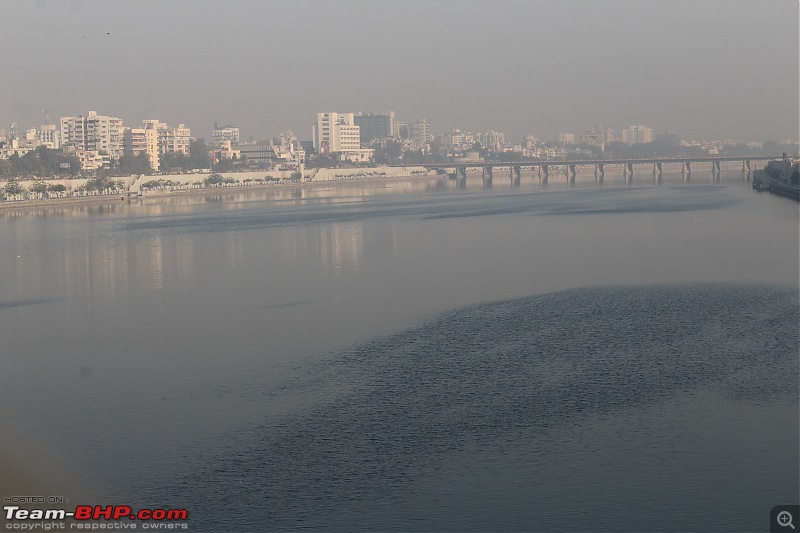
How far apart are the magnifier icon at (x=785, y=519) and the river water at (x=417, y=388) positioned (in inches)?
4.6

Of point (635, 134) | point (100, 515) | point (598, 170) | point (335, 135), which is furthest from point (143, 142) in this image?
point (635, 134)

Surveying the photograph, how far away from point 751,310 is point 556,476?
521cm

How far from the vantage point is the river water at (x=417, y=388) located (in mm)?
5102

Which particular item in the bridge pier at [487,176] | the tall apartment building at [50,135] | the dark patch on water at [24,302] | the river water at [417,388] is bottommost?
the river water at [417,388]

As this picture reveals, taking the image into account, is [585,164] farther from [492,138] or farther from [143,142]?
[492,138]

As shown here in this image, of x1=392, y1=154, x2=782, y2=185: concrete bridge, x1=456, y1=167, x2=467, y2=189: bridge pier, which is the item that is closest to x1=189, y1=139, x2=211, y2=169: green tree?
x1=392, y1=154, x2=782, y2=185: concrete bridge

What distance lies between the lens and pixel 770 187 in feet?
113

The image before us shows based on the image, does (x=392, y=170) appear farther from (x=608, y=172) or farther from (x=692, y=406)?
(x=692, y=406)

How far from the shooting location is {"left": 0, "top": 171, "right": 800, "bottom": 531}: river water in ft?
16.7

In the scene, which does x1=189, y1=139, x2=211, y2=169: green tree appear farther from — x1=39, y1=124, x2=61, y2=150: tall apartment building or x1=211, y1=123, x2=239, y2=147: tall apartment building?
x1=211, y1=123, x2=239, y2=147: tall apartment building

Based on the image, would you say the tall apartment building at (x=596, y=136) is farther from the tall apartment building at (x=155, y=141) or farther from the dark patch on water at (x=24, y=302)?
the dark patch on water at (x=24, y=302)

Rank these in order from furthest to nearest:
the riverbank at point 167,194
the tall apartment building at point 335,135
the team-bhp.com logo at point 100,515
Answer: the tall apartment building at point 335,135 < the riverbank at point 167,194 < the team-bhp.com logo at point 100,515

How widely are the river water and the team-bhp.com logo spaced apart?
0.36 ft

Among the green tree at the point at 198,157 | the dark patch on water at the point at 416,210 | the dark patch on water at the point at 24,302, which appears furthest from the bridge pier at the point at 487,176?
the dark patch on water at the point at 24,302
